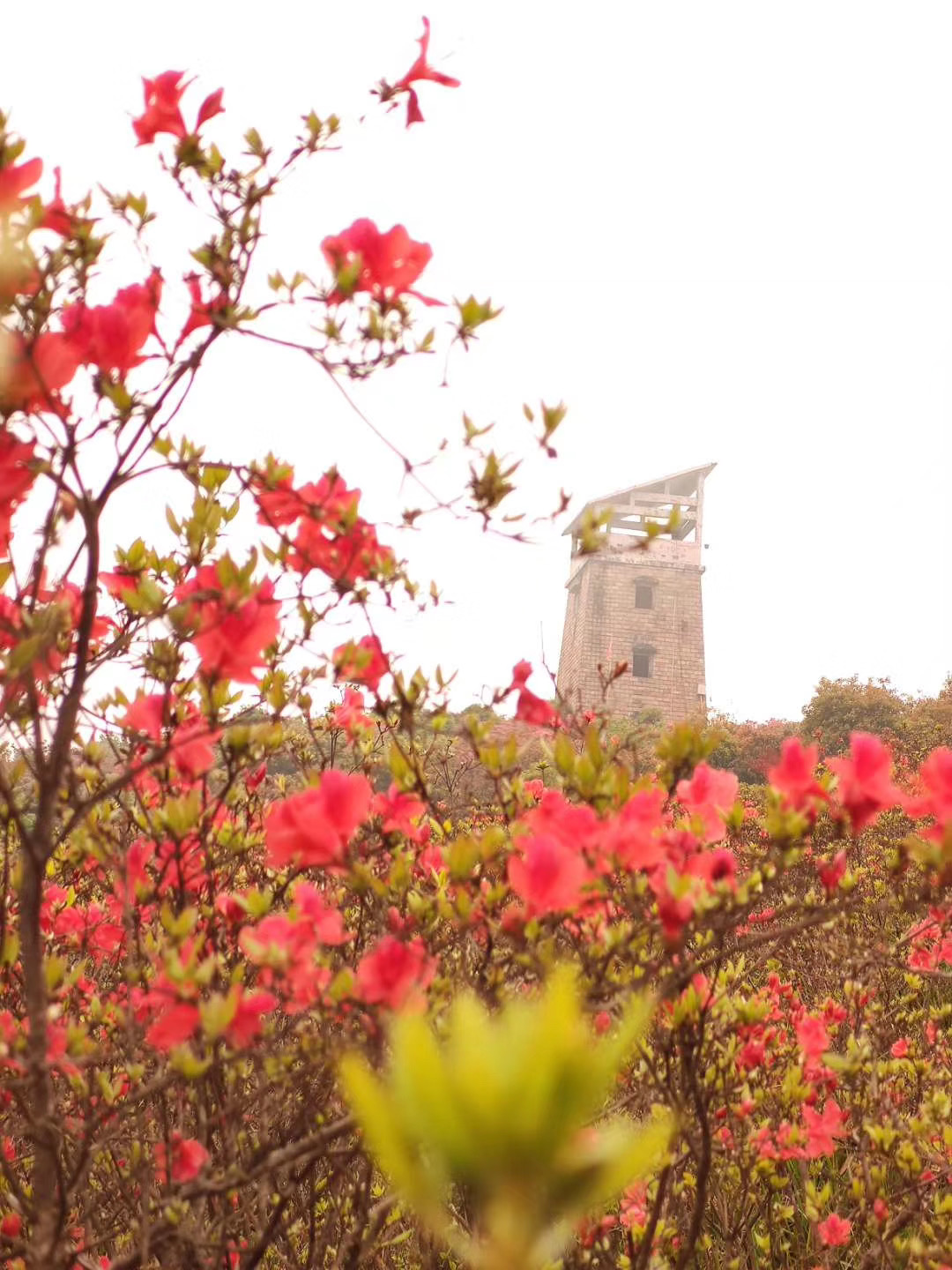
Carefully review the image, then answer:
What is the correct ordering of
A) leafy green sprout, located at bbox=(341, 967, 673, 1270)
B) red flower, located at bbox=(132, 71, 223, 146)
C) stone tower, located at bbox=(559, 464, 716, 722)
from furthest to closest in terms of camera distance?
stone tower, located at bbox=(559, 464, 716, 722), red flower, located at bbox=(132, 71, 223, 146), leafy green sprout, located at bbox=(341, 967, 673, 1270)

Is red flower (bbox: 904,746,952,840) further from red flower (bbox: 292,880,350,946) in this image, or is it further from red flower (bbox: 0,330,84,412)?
red flower (bbox: 0,330,84,412)

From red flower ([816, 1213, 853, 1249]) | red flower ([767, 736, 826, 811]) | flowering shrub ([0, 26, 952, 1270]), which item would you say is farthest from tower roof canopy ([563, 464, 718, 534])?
red flower ([767, 736, 826, 811])

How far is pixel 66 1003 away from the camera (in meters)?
1.88

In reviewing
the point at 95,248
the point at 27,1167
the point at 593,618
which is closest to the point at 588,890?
the point at 95,248

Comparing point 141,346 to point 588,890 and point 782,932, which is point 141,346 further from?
point 782,932

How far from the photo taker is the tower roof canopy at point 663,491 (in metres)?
28.7

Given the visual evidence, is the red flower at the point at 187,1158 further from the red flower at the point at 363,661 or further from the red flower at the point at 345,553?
the red flower at the point at 345,553

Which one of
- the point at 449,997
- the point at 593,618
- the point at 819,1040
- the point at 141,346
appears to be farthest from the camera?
the point at 593,618

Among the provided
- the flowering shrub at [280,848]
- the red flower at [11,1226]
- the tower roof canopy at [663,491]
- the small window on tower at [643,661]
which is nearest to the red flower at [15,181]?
the flowering shrub at [280,848]

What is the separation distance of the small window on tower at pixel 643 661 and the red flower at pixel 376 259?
25.8m

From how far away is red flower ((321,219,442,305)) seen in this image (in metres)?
1.30

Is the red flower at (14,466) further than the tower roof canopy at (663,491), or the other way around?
the tower roof canopy at (663,491)

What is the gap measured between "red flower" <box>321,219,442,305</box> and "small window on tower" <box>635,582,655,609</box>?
1042 inches

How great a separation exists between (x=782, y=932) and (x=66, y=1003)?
1.53 meters
